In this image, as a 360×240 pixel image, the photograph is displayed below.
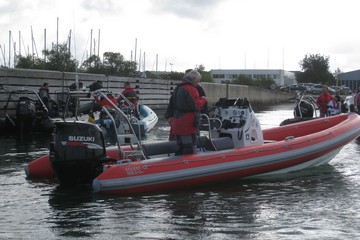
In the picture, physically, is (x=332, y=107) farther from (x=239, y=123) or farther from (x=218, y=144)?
(x=218, y=144)

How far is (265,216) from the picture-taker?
6434 millimetres

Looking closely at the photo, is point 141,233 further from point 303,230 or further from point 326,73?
point 326,73

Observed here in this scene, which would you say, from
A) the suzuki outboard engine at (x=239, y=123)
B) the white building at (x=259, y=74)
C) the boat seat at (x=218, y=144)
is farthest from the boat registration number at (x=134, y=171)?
the white building at (x=259, y=74)

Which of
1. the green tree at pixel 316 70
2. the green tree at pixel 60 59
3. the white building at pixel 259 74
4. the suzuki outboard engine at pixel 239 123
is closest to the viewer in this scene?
the suzuki outboard engine at pixel 239 123

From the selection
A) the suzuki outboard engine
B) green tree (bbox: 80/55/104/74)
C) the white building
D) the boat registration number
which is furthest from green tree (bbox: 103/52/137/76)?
the white building

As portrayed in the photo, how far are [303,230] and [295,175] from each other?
3.43 meters

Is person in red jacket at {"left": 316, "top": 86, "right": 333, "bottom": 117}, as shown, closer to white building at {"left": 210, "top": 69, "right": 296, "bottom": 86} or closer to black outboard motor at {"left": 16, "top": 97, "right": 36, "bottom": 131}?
black outboard motor at {"left": 16, "top": 97, "right": 36, "bottom": 131}

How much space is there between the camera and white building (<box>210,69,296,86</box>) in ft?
272

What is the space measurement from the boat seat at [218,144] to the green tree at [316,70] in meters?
61.6

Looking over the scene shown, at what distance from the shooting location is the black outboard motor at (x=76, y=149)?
7.30m

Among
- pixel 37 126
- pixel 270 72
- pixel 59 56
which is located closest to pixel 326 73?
pixel 270 72

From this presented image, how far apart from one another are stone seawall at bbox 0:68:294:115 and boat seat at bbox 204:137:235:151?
7.45 m

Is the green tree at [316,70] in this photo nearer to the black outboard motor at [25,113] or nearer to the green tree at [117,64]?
the green tree at [117,64]

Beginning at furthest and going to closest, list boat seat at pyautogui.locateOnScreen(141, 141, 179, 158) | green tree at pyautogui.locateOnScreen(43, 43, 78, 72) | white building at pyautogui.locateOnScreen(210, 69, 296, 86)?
white building at pyautogui.locateOnScreen(210, 69, 296, 86) → green tree at pyautogui.locateOnScreen(43, 43, 78, 72) → boat seat at pyautogui.locateOnScreen(141, 141, 179, 158)
